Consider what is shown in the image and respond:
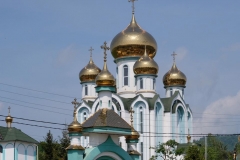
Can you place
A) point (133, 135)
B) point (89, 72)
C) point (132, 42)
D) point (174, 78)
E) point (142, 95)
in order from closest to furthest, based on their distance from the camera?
point (133, 135) → point (142, 95) → point (132, 42) → point (174, 78) → point (89, 72)

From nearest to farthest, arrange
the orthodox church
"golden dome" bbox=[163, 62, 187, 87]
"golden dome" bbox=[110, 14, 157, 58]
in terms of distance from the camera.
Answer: the orthodox church
"golden dome" bbox=[110, 14, 157, 58]
"golden dome" bbox=[163, 62, 187, 87]

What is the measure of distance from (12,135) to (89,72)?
911cm

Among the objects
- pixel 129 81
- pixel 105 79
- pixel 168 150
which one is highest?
pixel 129 81

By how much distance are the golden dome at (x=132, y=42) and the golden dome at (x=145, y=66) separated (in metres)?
1.53

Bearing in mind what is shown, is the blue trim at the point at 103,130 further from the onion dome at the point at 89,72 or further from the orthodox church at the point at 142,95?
the onion dome at the point at 89,72

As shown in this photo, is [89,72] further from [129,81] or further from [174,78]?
[174,78]

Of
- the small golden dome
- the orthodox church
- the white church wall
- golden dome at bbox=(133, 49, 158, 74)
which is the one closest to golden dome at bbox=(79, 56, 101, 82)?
the orthodox church

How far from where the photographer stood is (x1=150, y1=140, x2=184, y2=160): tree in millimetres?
33938

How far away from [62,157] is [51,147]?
1328mm

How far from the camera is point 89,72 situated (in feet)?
140

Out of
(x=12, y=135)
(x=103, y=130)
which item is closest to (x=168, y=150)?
(x=12, y=135)

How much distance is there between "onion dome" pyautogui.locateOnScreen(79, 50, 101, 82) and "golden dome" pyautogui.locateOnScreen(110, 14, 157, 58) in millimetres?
2888

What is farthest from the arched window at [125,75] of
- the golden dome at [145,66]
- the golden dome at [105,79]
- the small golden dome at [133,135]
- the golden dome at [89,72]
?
the small golden dome at [133,135]

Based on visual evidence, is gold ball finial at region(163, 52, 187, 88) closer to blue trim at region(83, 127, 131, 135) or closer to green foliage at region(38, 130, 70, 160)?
green foliage at region(38, 130, 70, 160)
